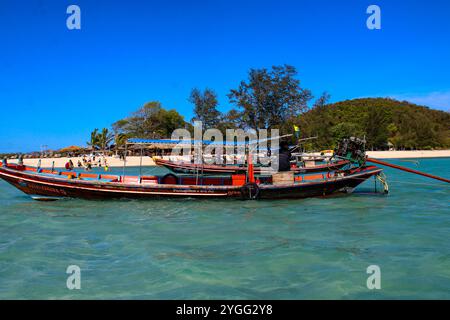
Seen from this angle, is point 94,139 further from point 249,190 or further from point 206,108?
point 249,190

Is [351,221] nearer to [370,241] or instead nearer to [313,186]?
[370,241]

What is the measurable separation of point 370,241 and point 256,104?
3425 cm

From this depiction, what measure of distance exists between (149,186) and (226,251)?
23.1 ft

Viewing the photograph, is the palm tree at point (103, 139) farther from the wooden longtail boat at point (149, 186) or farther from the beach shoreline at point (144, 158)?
the wooden longtail boat at point (149, 186)

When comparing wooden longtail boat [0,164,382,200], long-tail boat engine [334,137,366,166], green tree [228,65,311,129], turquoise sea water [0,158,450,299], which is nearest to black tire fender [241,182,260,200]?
wooden longtail boat [0,164,382,200]

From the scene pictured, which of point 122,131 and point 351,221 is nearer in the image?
point 351,221

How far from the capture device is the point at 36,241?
8.76 meters

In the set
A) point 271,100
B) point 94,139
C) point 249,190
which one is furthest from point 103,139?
point 249,190

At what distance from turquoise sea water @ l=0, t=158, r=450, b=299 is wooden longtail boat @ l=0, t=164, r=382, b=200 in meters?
0.91

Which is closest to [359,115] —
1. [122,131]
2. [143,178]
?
[122,131]

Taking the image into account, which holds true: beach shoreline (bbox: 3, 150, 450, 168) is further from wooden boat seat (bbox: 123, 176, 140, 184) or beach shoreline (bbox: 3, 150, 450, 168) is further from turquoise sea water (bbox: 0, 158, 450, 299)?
turquoise sea water (bbox: 0, 158, 450, 299)

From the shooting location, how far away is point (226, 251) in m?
7.68

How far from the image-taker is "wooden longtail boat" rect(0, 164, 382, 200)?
14.0 metres

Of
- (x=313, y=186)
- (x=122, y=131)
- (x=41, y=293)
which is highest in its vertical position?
(x=122, y=131)
